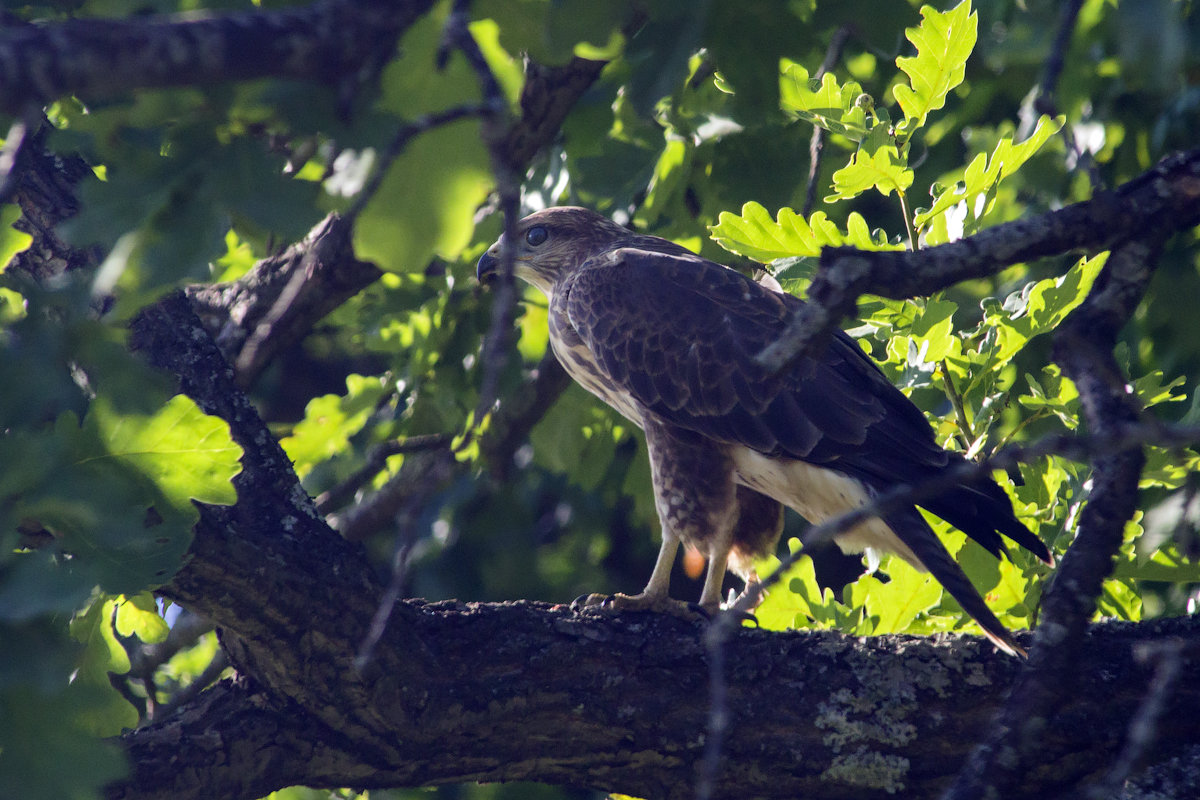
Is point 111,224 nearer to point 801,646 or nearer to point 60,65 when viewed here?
point 60,65

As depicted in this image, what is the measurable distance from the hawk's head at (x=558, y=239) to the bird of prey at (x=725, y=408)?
392 mm

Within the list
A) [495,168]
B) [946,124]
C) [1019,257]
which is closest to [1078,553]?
[1019,257]

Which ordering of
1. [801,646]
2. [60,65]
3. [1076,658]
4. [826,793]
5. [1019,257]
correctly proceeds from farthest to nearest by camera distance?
[801,646], [826,793], [1019,257], [1076,658], [60,65]

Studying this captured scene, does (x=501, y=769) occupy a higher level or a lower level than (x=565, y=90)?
lower

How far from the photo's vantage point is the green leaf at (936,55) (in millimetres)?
2488

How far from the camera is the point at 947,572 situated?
2.88 meters

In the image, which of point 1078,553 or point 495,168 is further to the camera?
point 1078,553

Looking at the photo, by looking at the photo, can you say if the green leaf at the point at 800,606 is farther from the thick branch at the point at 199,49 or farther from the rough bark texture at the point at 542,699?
the thick branch at the point at 199,49

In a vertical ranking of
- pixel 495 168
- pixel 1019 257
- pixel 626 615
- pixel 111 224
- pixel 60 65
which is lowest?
pixel 626 615

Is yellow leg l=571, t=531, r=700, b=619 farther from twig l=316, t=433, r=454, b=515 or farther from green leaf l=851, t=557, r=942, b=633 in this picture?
twig l=316, t=433, r=454, b=515

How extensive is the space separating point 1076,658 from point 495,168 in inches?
45.2

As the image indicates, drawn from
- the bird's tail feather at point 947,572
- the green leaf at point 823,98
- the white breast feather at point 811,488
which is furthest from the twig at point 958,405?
the green leaf at point 823,98

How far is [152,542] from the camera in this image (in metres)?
2.01

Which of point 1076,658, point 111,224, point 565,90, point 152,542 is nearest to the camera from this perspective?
point 111,224
